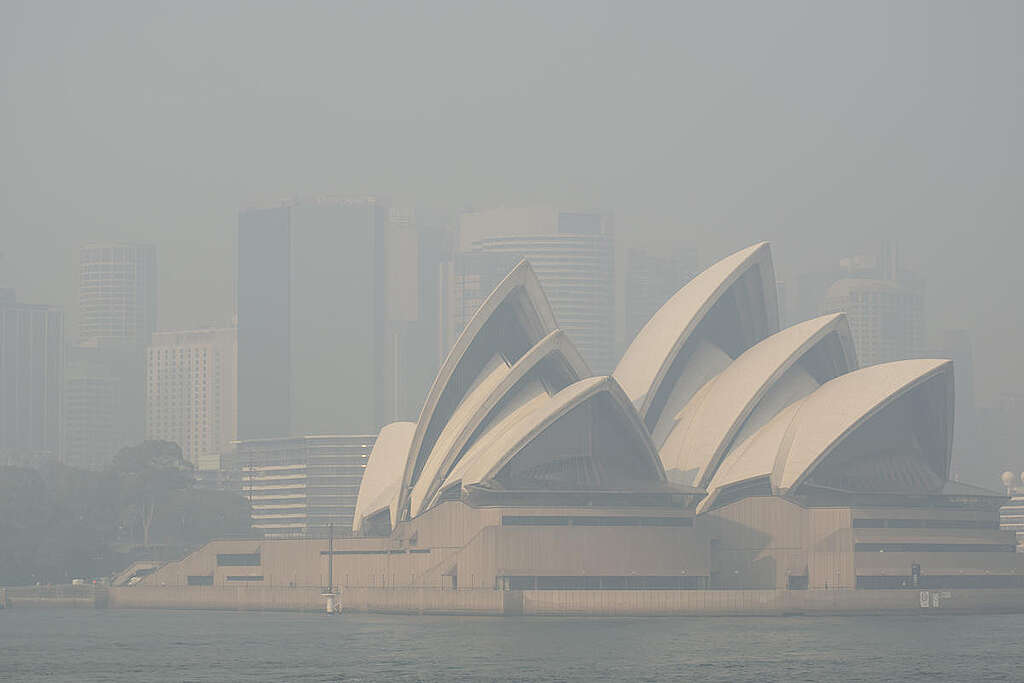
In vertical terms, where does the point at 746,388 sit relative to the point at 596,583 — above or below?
above

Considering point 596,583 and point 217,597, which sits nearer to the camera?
point 596,583

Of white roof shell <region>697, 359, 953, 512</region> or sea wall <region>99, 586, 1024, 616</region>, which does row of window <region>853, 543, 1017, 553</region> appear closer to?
sea wall <region>99, 586, 1024, 616</region>

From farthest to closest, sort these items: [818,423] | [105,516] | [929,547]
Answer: [105,516], [818,423], [929,547]

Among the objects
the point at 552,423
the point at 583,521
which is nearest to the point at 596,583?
the point at 583,521

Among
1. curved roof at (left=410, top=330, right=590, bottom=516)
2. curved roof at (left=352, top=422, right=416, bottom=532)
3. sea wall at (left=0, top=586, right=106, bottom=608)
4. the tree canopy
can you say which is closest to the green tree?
the tree canopy

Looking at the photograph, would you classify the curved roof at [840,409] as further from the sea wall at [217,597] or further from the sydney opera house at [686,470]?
the sea wall at [217,597]

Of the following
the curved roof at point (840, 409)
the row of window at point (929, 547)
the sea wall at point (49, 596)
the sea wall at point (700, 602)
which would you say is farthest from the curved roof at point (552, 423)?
the sea wall at point (49, 596)

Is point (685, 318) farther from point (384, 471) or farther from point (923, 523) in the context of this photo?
point (384, 471)
